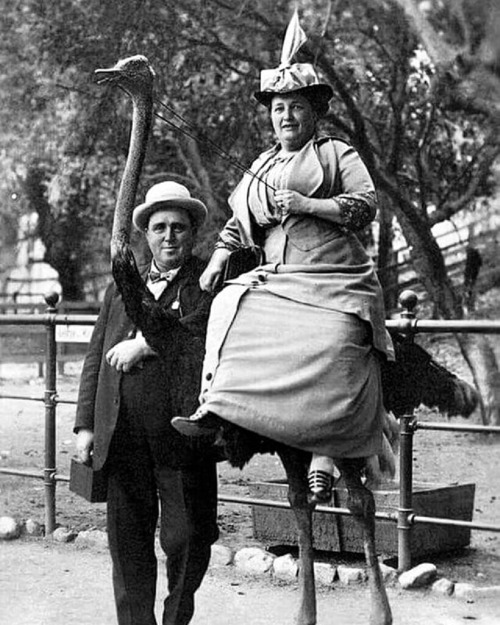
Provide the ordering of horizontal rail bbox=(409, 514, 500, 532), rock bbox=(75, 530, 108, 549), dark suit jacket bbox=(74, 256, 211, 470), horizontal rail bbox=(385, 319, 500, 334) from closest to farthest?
1. dark suit jacket bbox=(74, 256, 211, 470)
2. horizontal rail bbox=(385, 319, 500, 334)
3. horizontal rail bbox=(409, 514, 500, 532)
4. rock bbox=(75, 530, 108, 549)

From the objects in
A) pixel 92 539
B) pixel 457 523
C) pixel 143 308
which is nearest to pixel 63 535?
pixel 92 539

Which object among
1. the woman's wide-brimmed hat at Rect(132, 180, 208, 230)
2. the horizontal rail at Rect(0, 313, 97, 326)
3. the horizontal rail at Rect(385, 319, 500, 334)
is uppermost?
the woman's wide-brimmed hat at Rect(132, 180, 208, 230)

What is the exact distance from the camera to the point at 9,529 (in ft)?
21.2

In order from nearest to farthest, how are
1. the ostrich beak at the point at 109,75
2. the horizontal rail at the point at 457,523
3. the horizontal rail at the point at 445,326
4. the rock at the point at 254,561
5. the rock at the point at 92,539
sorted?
the ostrich beak at the point at 109,75 → the horizontal rail at the point at 445,326 → the horizontal rail at the point at 457,523 → the rock at the point at 254,561 → the rock at the point at 92,539

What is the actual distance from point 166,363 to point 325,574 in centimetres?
186

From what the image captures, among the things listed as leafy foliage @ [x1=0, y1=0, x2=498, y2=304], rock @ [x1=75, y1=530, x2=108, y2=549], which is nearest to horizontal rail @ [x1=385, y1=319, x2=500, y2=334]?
rock @ [x1=75, y1=530, x2=108, y2=549]

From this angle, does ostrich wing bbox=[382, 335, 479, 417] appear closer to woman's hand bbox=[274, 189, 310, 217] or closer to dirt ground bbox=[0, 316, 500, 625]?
woman's hand bbox=[274, 189, 310, 217]

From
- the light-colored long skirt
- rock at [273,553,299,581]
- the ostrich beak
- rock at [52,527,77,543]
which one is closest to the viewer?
the light-colored long skirt

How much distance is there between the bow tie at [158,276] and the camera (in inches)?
159

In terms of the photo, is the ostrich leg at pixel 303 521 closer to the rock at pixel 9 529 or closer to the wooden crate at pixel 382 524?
the wooden crate at pixel 382 524

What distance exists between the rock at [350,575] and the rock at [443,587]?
319 mm

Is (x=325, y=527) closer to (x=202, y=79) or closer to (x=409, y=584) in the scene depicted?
(x=409, y=584)

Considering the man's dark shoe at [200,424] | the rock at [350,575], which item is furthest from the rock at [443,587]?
the man's dark shoe at [200,424]

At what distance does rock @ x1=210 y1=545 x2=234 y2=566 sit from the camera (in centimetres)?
574
